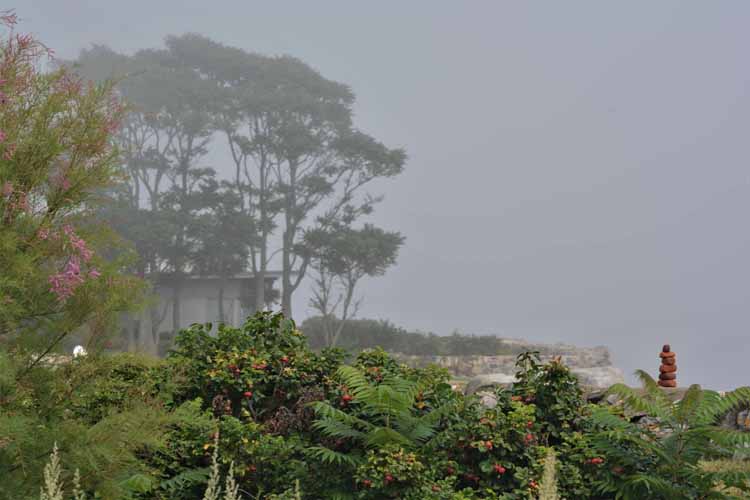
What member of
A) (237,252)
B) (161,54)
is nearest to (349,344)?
(237,252)

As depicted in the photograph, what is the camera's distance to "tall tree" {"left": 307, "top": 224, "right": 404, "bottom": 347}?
30797 mm

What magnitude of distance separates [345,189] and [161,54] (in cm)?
1094

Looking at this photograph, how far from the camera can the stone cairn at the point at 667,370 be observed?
11305 millimetres

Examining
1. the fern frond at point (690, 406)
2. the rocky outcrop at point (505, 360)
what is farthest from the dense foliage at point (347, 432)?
the rocky outcrop at point (505, 360)

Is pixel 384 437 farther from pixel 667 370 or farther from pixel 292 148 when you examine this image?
pixel 292 148

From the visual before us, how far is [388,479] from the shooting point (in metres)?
5.71

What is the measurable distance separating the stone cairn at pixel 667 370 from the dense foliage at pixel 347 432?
4757 mm

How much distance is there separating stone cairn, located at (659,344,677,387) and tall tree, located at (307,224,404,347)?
→ 19800 millimetres

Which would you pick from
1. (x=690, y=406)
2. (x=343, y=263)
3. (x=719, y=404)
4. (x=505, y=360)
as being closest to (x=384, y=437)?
(x=690, y=406)

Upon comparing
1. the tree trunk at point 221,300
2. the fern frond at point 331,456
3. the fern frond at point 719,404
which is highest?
the tree trunk at point 221,300

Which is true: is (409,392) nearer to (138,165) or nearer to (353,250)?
(353,250)

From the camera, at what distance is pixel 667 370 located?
11.3m

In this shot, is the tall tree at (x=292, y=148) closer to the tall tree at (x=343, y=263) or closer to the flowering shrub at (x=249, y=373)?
the tall tree at (x=343, y=263)

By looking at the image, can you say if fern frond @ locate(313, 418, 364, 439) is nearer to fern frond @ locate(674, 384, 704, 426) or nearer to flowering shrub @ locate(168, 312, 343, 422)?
flowering shrub @ locate(168, 312, 343, 422)
